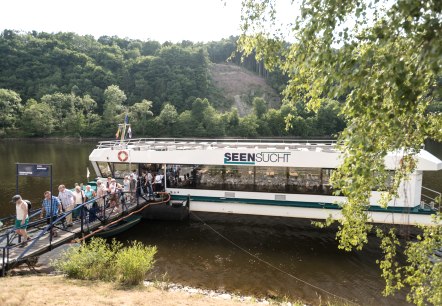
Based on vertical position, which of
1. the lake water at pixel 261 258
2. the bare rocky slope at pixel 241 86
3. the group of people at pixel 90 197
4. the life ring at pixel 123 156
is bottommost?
the lake water at pixel 261 258

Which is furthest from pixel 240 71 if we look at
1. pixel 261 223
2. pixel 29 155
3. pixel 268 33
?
pixel 268 33

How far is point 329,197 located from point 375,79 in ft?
45.3

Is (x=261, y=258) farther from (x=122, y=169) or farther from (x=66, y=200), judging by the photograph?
(x=122, y=169)

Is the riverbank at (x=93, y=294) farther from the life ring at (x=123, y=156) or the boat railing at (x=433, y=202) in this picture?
the life ring at (x=123, y=156)

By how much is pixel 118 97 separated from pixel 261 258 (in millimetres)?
84083

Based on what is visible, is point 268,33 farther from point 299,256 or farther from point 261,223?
point 261,223

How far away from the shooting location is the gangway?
34.0 feet

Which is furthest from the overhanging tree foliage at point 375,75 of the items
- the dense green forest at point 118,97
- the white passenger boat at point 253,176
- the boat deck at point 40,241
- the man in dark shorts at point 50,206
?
the dense green forest at point 118,97

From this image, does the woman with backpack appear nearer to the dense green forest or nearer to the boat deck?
the boat deck

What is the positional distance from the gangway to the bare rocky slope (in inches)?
3977

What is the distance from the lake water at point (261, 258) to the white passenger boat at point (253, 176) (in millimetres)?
1157

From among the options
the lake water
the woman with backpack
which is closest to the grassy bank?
the woman with backpack

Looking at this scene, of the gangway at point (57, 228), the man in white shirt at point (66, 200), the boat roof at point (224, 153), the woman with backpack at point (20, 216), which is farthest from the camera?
the boat roof at point (224, 153)

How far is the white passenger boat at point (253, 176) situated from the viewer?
15.9 meters
